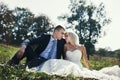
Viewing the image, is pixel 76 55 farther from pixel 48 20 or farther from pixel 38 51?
pixel 48 20

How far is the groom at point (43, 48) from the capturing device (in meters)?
10.9

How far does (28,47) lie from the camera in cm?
1097

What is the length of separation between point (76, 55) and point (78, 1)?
5901 centimetres

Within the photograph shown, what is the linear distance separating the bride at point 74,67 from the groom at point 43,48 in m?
0.33

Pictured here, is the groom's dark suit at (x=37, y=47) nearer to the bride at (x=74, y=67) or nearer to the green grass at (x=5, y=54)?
the bride at (x=74, y=67)

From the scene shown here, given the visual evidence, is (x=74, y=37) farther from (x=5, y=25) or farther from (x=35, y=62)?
(x=5, y=25)

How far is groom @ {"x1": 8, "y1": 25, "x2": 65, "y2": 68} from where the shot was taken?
10.9 metres

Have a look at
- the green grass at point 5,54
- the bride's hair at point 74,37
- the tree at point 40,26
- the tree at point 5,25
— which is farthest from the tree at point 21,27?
Result: the bride's hair at point 74,37

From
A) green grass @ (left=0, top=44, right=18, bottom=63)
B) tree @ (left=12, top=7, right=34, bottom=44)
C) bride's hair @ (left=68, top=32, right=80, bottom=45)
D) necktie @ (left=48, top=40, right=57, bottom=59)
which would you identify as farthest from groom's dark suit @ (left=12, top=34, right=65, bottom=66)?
tree @ (left=12, top=7, right=34, bottom=44)

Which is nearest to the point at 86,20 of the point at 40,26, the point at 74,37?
the point at 40,26

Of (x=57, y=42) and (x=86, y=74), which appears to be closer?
(x=86, y=74)

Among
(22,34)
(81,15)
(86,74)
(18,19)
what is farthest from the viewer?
(18,19)

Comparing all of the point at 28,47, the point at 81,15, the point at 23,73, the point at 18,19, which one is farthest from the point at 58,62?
the point at 18,19

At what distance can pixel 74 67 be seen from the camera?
10.4 m
